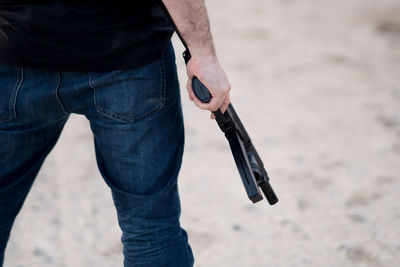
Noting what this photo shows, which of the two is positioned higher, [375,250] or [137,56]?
[137,56]

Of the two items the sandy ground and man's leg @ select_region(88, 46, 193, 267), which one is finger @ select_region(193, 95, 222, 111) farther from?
the sandy ground

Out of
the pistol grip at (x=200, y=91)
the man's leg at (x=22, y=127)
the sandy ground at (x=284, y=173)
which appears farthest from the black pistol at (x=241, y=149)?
the sandy ground at (x=284, y=173)

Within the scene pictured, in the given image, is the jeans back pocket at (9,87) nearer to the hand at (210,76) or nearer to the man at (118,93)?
the man at (118,93)

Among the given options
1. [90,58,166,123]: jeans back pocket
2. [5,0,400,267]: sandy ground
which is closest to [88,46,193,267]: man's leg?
[90,58,166,123]: jeans back pocket

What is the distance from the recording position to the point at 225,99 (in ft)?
4.18

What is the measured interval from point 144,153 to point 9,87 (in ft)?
1.07

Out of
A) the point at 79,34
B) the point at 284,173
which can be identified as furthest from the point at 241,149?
the point at 284,173

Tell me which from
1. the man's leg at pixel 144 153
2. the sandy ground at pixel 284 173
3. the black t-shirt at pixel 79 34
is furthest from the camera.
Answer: the sandy ground at pixel 284 173

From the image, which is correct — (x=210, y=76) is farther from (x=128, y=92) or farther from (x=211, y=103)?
(x=128, y=92)

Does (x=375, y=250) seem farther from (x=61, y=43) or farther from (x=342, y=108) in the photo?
(x=61, y=43)

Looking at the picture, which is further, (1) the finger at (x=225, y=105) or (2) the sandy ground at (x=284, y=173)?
(2) the sandy ground at (x=284, y=173)

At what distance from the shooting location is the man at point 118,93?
116cm

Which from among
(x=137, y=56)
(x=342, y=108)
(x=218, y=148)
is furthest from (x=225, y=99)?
(x=342, y=108)

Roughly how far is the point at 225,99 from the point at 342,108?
1847mm
